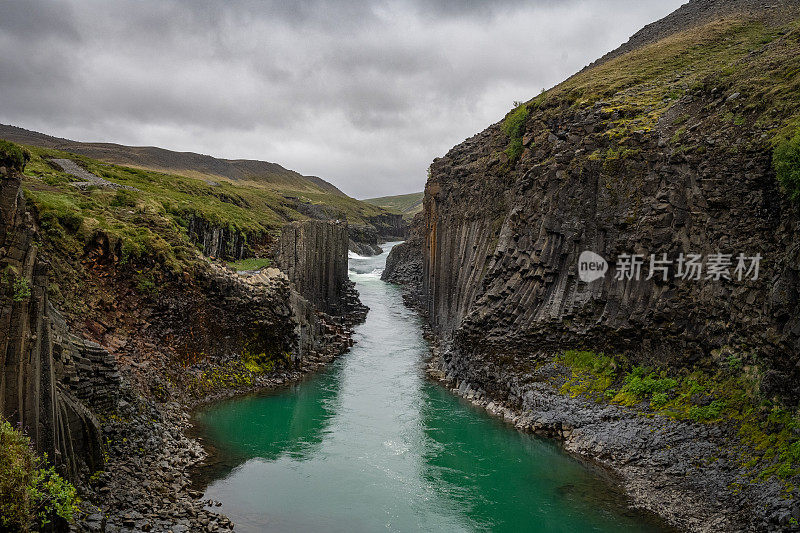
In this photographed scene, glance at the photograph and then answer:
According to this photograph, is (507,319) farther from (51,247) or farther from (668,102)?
(51,247)

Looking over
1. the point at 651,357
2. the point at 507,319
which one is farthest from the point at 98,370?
the point at 651,357

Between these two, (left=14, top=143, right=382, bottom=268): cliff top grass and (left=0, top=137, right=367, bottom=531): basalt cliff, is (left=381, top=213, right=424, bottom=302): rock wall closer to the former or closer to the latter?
(left=0, top=137, right=367, bottom=531): basalt cliff

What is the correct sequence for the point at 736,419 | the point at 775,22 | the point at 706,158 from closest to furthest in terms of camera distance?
1. the point at 736,419
2. the point at 706,158
3. the point at 775,22

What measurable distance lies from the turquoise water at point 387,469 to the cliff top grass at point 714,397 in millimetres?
3784

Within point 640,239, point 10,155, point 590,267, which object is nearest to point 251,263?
point 10,155

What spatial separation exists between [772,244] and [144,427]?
2558 cm

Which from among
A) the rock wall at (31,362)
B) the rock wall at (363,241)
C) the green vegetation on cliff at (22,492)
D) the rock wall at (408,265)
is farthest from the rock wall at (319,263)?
the rock wall at (363,241)

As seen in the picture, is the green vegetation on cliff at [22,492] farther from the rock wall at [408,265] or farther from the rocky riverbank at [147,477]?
the rock wall at [408,265]

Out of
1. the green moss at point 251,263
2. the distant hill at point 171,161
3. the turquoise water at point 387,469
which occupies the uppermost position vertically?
the distant hill at point 171,161

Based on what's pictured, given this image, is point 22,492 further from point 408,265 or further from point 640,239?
point 408,265

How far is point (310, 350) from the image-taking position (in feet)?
123

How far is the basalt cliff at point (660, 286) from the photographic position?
1828cm

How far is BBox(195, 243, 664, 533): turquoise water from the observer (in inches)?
717

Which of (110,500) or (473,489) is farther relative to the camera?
(473,489)
